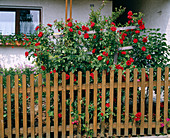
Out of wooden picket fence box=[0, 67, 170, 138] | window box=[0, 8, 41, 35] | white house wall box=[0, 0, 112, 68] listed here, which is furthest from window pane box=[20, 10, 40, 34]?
wooden picket fence box=[0, 67, 170, 138]

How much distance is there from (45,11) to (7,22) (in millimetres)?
1266

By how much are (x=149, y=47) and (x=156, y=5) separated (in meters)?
3.18

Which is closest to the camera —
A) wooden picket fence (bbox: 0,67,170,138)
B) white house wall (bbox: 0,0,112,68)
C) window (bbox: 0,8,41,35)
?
wooden picket fence (bbox: 0,67,170,138)

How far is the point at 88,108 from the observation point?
3275 millimetres

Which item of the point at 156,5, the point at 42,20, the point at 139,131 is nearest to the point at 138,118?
the point at 139,131

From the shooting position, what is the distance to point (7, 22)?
283 inches

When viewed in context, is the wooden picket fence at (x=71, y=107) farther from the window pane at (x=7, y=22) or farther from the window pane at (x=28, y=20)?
the window pane at (x=7, y=22)

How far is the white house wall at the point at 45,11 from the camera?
684 cm

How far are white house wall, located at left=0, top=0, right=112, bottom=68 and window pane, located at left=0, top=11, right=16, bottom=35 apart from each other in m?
0.30

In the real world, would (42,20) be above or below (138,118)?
above

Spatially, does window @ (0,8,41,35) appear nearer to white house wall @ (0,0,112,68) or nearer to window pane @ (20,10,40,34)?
window pane @ (20,10,40,34)

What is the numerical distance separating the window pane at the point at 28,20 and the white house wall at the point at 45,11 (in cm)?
26

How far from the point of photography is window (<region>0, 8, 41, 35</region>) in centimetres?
716

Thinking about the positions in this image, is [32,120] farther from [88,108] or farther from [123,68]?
[123,68]
